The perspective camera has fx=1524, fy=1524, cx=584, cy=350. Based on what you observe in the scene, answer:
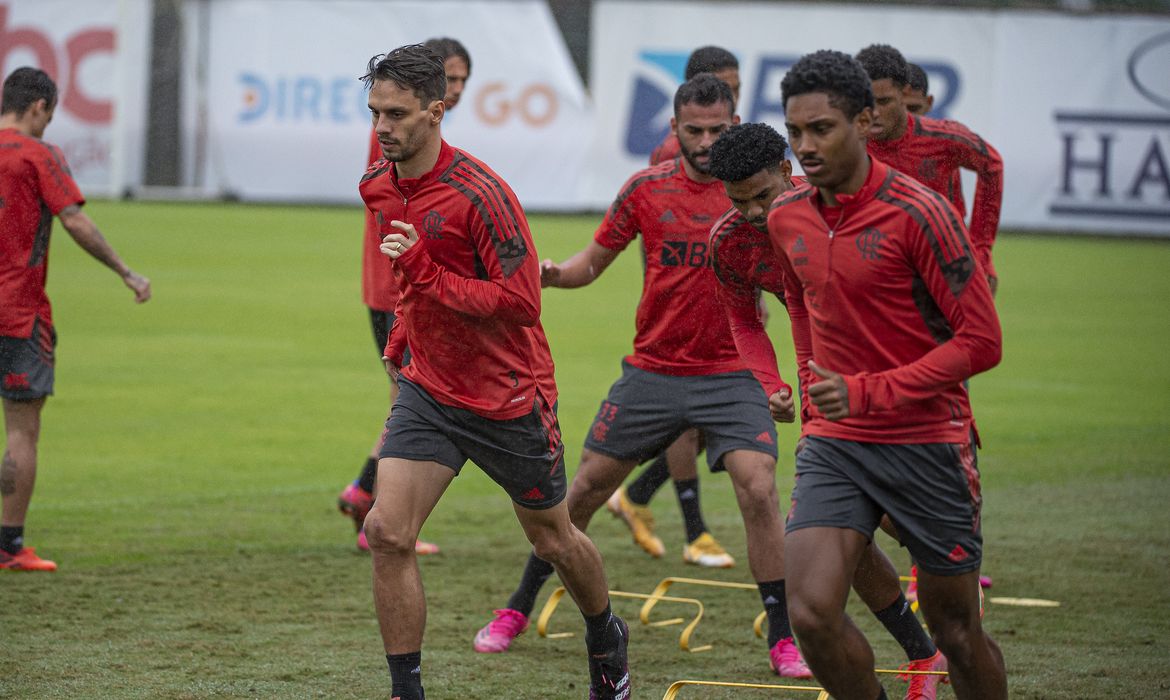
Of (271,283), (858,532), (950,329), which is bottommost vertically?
(271,283)

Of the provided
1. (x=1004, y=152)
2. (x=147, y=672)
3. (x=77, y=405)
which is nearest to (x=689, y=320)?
(x=147, y=672)

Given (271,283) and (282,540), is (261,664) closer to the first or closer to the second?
(282,540)

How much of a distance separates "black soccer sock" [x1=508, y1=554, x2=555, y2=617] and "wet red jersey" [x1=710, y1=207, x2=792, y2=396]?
5.27 feet

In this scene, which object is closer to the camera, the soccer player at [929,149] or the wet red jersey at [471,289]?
the wet red jersey at [471,289]

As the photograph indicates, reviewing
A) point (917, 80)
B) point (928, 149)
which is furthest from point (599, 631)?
point (917, 80)

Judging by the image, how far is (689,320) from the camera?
23.0ft

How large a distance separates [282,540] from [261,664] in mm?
2518

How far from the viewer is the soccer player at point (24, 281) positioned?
7.97 meters

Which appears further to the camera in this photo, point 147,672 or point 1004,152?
point 1004,152

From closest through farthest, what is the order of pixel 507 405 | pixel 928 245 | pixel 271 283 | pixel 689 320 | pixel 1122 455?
pixel 928 245 → pixel 507 405 → pixel 689 320 → pixel 1122 455 → pixel 271 283

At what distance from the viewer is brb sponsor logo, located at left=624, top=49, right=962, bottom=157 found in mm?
28531

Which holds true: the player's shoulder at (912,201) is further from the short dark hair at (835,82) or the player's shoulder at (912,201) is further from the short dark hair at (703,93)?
the short dark hair at (703,93)

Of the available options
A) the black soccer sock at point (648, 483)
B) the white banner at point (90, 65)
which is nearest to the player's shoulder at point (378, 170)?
the black soccer sock at point (648, 483)

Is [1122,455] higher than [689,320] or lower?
lower
